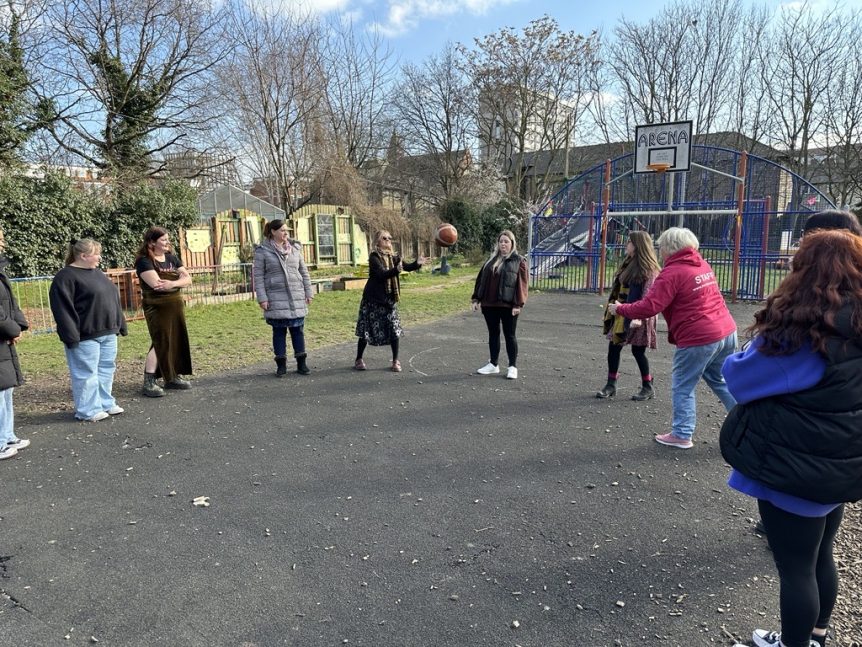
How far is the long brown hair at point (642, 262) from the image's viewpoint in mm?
5473

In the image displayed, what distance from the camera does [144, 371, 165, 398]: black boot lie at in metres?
6.28

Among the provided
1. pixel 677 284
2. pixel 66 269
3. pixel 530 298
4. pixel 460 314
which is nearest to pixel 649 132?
pixel 530 298

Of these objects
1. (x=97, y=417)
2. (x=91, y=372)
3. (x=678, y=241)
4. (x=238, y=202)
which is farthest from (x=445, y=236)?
(x=238, y=202)

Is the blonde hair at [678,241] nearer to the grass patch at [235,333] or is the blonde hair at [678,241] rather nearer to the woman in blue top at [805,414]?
the woman in blue top at [805,414]

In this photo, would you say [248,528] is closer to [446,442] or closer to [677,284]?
[446,442]

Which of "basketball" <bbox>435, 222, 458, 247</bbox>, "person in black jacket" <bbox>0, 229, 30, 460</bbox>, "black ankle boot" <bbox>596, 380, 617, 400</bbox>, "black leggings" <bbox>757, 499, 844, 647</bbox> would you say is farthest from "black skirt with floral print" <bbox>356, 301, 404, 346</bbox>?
"black leggings" <bbox>757, 499, 844, 647</bbox>

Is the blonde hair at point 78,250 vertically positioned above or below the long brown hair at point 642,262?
above

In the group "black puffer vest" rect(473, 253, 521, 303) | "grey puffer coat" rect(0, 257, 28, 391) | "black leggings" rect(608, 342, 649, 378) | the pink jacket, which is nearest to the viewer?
the pink jacket

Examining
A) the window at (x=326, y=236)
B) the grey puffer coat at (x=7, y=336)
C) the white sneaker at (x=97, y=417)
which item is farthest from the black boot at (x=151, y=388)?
the window at (x=326, y=236)

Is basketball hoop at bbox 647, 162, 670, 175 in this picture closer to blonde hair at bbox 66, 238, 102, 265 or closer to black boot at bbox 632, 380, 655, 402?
black boot at bbox 632, 380, 655, 402

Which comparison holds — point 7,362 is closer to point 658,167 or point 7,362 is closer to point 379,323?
point 379,323

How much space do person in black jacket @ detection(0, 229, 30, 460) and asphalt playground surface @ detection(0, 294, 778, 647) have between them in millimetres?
226

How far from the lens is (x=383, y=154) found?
3198 centimetres

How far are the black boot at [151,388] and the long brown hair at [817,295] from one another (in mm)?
6035
